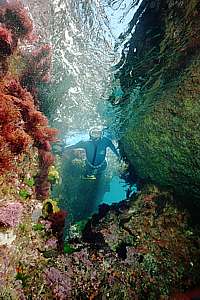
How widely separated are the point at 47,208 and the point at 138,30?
594cm

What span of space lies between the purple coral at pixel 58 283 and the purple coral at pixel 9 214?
1.58m

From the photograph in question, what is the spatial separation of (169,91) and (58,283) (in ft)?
21.0

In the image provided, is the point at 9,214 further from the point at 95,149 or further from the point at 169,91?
the point at 95,149

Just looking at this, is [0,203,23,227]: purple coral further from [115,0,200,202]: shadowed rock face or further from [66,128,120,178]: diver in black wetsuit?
[66,128,120,178]: diver in black wetsuit

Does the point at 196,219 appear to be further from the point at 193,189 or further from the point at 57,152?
the point at 57,152

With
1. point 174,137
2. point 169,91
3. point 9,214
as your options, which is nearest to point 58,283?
point 9,214

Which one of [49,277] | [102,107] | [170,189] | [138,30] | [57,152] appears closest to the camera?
[49,277]

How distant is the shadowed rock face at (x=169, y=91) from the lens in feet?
25.5

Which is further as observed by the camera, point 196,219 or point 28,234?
point 196,219

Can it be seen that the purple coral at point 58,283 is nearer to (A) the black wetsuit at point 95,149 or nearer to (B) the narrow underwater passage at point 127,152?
(B) the narrow underwater passage at point 127,152

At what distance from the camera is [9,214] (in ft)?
17.1

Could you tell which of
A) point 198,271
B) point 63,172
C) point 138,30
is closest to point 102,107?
point 63,172

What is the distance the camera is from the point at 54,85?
46.5 ft

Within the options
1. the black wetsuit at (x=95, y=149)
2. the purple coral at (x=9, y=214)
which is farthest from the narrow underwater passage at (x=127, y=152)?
the black wetsuit at (x=95, y=149)
